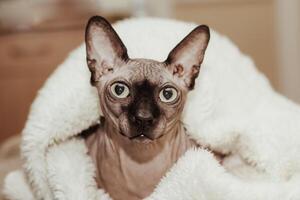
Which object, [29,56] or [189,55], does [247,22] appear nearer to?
[29,56]

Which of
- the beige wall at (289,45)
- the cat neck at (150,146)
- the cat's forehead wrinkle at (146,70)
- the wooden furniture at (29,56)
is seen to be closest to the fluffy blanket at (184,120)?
the cat neck at (150,146)

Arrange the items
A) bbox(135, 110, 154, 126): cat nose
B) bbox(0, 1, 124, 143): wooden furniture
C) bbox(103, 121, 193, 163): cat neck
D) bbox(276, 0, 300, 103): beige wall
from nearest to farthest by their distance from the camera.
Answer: bbox(135, 110, 154, 126): cat nose
bbox(103, 121, 193, 163): cat neck
bbox(0, 1, 124, 143): wooden furniture
bbox(276, 0, 300, 103): beige wall

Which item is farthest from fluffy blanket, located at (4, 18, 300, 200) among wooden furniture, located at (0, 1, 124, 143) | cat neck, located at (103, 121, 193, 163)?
wooden furniture, located at (0, 1, 124, 143)

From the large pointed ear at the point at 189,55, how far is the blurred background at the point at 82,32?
1.70 meters

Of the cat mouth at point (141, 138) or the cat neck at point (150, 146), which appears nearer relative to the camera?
the cat mouth at point (141, 138)

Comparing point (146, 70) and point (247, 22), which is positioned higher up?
point (146, 70)

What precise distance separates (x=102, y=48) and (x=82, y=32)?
1.72 metres

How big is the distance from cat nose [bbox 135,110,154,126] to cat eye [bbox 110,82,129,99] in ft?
0.17

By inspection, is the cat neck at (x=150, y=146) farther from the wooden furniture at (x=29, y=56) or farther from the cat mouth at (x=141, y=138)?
the wooden furniture at (x=29, y=56)

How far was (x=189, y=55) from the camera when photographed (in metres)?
0.90

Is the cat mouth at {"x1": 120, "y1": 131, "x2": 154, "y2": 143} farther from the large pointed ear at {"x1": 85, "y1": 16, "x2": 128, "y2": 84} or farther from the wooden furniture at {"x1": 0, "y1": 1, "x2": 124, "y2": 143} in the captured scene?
the wooden furniture at {"x1": 0, "y1": 1, "x2": 124, "y2": 143}

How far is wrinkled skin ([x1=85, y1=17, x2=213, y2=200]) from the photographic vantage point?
856 millimetres

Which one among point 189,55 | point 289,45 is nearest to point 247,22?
point 289,45

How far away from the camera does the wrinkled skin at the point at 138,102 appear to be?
2.81 feet
